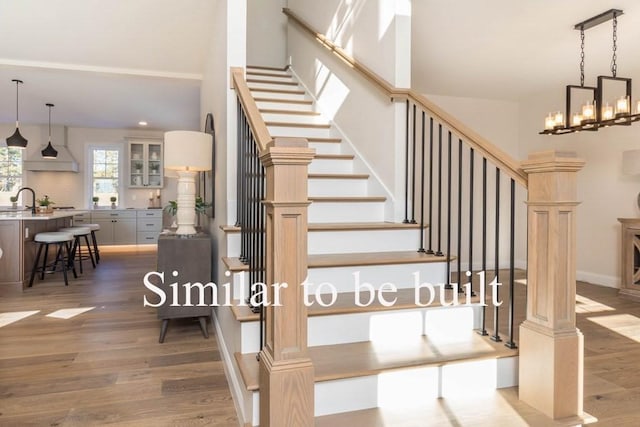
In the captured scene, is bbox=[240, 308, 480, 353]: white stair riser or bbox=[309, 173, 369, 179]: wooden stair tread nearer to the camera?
bbox=[240, 308, 480, 353]: white stair riser

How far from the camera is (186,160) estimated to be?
2992mm

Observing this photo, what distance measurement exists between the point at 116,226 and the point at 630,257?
8.65m

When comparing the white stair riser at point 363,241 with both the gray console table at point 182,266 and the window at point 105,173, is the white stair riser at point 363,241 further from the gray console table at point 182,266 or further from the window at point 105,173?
the window at point 105,173

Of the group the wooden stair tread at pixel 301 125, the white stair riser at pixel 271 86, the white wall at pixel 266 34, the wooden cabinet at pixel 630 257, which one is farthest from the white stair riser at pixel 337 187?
the white wall at pixel 266 34

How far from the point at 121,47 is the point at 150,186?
5.43 metres

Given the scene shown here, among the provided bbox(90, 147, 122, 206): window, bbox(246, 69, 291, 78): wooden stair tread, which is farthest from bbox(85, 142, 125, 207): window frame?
bbox(246, 69, 291, 78): wooden stair tread

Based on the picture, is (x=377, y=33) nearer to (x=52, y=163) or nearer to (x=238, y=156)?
(x=238, y=156)

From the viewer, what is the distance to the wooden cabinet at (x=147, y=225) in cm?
889

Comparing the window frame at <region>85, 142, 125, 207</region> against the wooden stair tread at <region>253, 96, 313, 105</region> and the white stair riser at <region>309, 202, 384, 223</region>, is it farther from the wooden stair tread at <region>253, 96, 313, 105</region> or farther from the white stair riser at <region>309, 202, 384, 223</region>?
Result: the white stair riser at <region>309, 202, 384, 223</region>

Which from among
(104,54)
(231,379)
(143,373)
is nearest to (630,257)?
(231,379)

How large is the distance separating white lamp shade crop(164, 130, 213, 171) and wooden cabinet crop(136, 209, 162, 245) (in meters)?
6.38

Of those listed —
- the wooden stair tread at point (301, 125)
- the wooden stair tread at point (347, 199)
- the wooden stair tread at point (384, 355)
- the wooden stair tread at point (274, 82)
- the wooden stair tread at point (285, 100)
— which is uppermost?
the wooden stair tread at point (274, 82)

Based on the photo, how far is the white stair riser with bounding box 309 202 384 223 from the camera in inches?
116

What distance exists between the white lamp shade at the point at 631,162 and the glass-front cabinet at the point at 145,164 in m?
8.32
